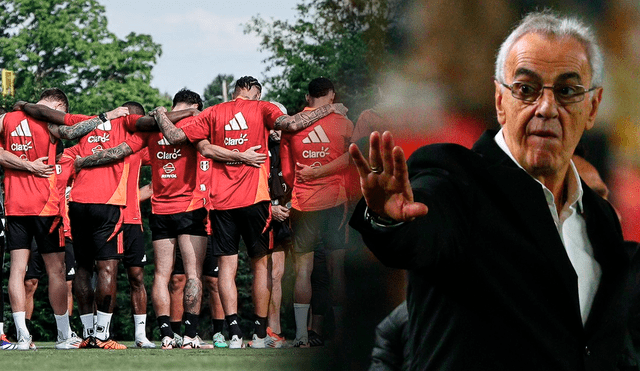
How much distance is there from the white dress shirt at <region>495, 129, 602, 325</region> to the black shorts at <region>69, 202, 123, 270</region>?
6.14 meters

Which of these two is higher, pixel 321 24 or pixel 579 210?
pixel 321 24

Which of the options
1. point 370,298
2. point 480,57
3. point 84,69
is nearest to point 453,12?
point 480,57

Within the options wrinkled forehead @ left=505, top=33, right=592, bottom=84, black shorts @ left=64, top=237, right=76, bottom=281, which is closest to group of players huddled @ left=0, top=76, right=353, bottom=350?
black shorts @ left=64, top=237, right=76, bottom=281

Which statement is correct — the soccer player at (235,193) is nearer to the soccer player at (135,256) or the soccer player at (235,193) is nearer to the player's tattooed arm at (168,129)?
the player's tattooed arm at (168,129)

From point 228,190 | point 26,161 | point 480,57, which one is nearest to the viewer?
point 480,57

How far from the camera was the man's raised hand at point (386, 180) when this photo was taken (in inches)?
50.0

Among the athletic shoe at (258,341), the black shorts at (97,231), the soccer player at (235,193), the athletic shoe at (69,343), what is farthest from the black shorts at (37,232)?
the athletic shoe at (258,341)

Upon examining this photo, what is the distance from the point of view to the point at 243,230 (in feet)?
23.2

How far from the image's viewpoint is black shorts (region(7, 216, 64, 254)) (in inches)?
290

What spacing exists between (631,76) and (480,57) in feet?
0.84

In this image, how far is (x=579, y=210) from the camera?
1.57 m

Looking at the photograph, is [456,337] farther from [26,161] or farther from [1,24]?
[1,24]

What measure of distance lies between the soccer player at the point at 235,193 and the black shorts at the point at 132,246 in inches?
39.8

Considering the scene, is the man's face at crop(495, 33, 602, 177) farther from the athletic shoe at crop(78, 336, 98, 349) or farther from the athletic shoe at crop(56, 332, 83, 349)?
the athletic shoe at crop(56, 332, 83, 349)
